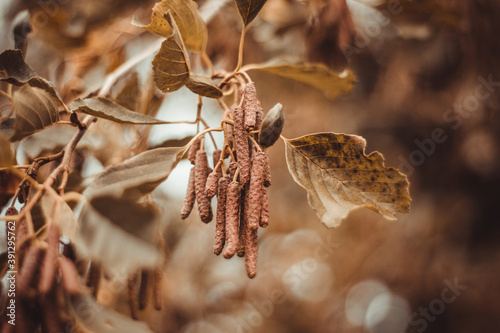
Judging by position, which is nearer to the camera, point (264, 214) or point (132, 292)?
point (264, 214)

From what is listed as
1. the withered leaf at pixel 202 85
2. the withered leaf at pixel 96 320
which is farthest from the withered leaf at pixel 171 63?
the withered leaf at pixel 96 320

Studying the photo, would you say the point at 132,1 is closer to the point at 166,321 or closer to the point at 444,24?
the point at 444,24

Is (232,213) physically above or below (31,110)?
below

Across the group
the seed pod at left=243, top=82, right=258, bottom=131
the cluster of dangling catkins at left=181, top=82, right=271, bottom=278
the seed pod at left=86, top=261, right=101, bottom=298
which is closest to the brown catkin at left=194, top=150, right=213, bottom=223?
the cluster of dangling catkins at left=181, top=82, right=271, bottom=278

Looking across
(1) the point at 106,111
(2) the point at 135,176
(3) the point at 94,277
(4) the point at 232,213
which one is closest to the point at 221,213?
(4) the point at 232,213

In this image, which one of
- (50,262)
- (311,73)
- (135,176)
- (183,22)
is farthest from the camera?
(311,73)

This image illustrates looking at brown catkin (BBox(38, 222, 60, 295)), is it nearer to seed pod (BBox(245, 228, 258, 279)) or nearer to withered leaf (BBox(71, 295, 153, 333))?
withered leaf (BBox(71, 295, 153, 333))

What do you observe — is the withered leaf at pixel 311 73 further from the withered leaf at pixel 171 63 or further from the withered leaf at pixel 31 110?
the withered leaf at pixel 31 110

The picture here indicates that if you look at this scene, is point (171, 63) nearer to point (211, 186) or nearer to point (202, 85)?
point (202, 85)
